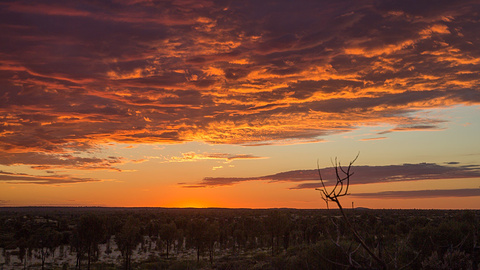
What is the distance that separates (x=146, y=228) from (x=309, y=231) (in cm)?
5381

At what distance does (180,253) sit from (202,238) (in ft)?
50.9

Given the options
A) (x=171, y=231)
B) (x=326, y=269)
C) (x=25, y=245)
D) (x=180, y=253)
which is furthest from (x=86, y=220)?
(x=326, y=269)

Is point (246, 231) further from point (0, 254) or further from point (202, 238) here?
point (0, 254)

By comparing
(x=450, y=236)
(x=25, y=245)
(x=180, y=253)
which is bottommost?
(x=180, y=253)

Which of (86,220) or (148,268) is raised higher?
(86,220)

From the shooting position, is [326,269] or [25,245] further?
[25,245]

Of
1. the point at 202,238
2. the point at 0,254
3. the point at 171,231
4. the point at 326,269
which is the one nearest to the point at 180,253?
the point at 171,231

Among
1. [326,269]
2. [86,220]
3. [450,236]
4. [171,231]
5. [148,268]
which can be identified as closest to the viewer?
[326,269]

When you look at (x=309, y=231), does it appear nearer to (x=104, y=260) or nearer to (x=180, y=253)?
(x=180, y=253)

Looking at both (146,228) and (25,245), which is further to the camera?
(146,228)

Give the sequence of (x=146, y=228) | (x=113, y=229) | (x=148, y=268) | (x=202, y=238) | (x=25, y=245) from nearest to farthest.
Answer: (x=148, y=268), (x=25, y=245), (x=202, y=238), (x=113, y=229), (x=146, y=228)

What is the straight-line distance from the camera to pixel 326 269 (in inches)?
1083

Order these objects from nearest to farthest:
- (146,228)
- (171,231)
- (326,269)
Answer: (326,269) → (171,231) → (146,228)

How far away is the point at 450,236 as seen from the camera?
29.8 meters
